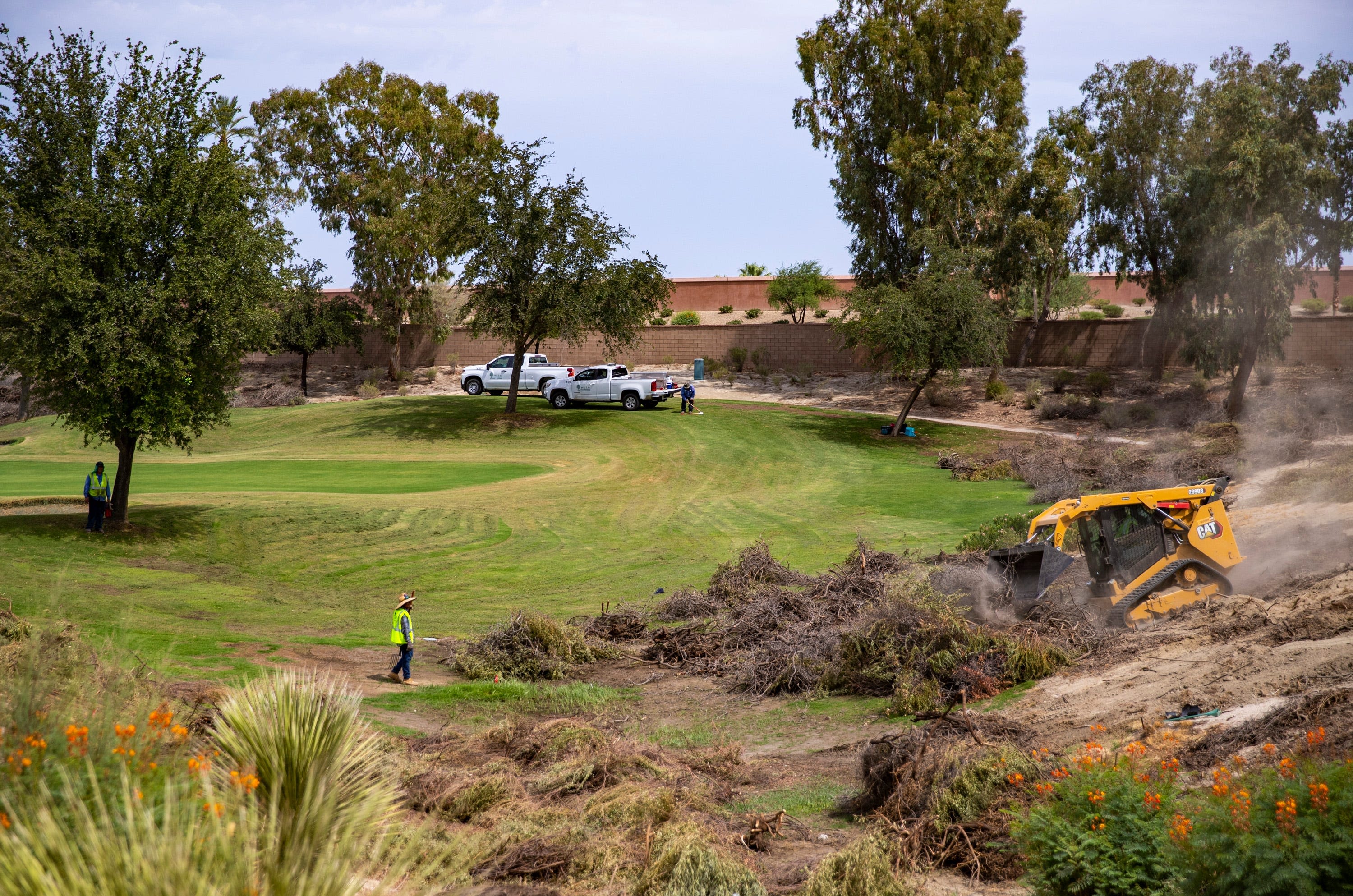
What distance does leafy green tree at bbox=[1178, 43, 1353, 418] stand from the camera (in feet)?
135

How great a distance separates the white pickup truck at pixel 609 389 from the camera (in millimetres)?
49938

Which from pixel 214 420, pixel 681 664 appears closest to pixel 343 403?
pixel 214 420

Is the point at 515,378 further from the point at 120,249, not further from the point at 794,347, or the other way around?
the point at 120,249

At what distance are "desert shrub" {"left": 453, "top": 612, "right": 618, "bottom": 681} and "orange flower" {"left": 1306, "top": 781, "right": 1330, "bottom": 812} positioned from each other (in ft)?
37.0

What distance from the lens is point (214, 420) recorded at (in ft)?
79.7

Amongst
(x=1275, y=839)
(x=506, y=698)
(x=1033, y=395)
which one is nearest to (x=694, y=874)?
(x=1275, y=839)

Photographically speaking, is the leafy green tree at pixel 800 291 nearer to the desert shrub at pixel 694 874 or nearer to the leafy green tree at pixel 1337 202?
the leafy green tree at pixel 1337 202

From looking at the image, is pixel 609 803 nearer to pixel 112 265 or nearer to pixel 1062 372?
pixel 112 265

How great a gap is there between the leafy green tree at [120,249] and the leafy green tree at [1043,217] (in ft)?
127

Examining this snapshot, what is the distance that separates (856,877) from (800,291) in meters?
66.6

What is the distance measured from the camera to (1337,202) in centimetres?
4416

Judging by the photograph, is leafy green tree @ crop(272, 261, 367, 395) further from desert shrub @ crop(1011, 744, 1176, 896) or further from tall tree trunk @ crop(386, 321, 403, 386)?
desert shrub @ crop(1011, 744, 1176, 896)

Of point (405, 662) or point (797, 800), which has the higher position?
point (405, 662)

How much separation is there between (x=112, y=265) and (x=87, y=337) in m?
1.86
